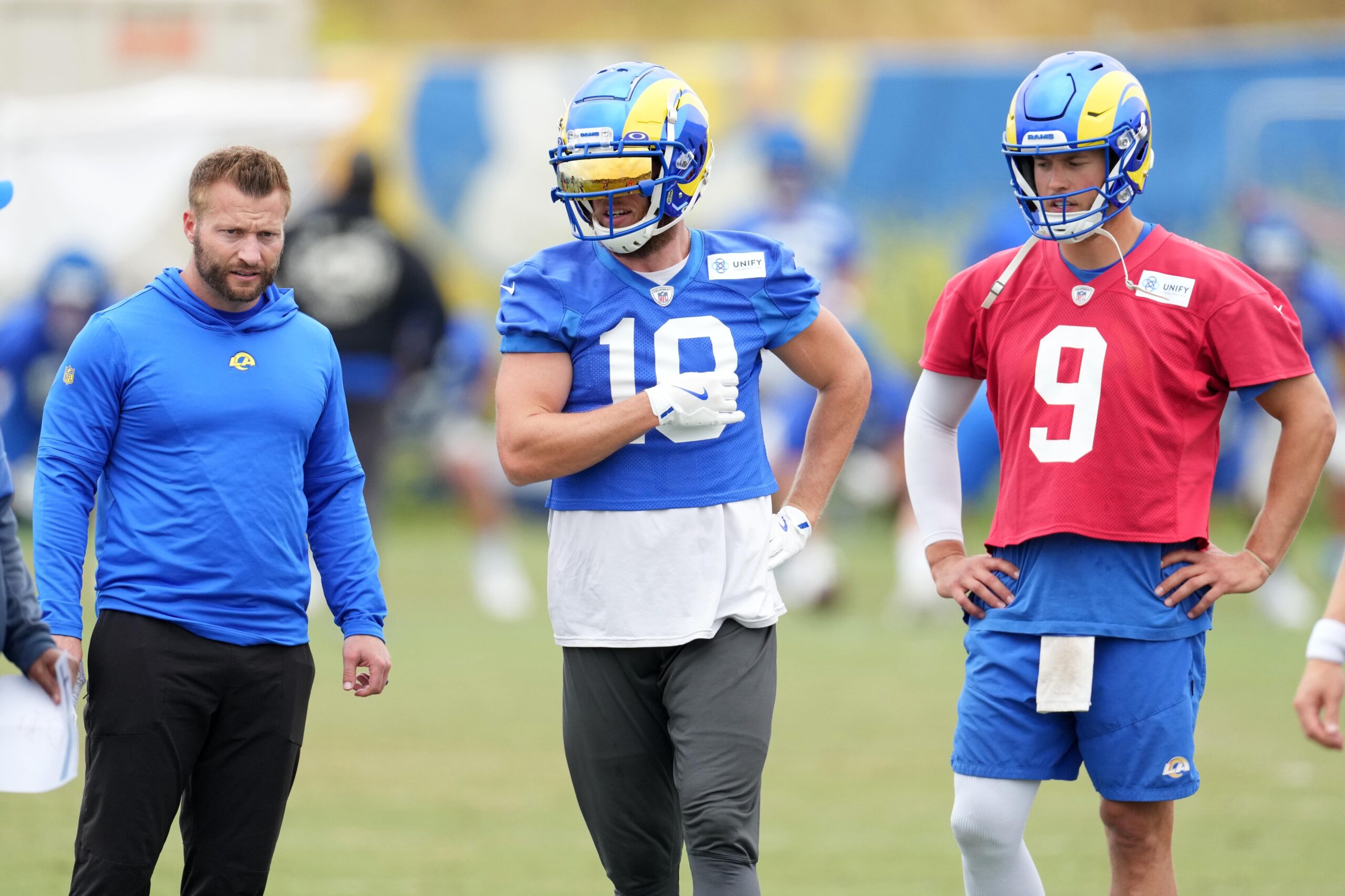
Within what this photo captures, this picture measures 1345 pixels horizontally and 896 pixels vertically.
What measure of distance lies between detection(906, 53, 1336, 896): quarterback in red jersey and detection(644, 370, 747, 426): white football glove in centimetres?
66

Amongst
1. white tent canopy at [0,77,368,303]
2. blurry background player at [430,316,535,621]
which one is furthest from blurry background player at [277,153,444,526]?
white tent canopy at [0,77,368,303]

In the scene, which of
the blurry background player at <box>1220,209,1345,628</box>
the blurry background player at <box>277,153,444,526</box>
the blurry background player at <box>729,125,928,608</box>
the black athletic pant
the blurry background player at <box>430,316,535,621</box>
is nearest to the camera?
the black athletic pant

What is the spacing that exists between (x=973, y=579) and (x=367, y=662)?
4.58 feet

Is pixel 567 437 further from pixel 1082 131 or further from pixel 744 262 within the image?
pixel 1082 131

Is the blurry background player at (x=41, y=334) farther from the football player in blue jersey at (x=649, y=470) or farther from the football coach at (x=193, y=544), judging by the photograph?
the football player in blue jersey at (x=649, y=470)

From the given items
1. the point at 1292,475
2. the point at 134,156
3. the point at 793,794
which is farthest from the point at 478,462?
the point at 1292,475

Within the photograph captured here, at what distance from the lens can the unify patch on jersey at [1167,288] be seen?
412cm

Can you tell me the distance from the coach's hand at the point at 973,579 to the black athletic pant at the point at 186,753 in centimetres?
148

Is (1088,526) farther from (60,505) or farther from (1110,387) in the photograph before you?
(60,505)

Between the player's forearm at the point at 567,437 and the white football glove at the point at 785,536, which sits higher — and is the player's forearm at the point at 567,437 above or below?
above

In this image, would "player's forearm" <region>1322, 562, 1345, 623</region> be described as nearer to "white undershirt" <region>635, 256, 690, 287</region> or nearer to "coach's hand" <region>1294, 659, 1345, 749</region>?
"coach's hand" <region>1294, 659, 1345, 749</region>

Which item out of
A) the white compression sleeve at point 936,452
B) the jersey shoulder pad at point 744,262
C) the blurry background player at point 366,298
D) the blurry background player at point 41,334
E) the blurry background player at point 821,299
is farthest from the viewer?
the blurry background player at point 41,334

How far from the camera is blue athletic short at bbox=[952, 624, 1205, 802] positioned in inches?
161

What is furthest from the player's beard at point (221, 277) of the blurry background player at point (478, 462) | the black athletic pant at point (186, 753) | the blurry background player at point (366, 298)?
the blurry background player at point (366, 298)
